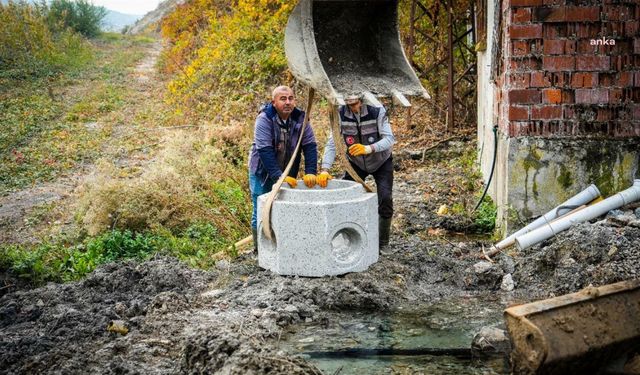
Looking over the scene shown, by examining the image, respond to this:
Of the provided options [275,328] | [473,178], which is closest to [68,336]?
[275,328]

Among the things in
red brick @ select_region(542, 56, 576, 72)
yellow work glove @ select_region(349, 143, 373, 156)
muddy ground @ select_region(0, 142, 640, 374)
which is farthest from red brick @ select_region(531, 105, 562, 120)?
yellow work glove @ select_region(349, 143, 373, 156)

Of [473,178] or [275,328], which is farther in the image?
[473,178]

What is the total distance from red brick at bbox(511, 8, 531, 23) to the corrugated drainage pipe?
6.08 ft

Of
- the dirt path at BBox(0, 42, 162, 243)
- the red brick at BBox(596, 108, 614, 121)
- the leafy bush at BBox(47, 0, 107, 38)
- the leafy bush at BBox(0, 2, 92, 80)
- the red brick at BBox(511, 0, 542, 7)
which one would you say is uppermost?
the leafy bush at BBox(47, 0, 107, 38)

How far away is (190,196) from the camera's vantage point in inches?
322

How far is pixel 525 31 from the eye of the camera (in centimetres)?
673

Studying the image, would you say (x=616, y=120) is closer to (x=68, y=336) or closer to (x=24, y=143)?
(x=68, y=336)

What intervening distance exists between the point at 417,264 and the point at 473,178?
12.1ft

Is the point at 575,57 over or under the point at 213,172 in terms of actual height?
over

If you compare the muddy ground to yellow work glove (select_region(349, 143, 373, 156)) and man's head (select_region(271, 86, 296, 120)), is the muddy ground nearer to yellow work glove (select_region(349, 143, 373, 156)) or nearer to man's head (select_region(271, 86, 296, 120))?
yellow work glove (select_region(349, 143, 373, 156))

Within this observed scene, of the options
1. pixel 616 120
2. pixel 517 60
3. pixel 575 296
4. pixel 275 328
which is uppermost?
pixel 517 60

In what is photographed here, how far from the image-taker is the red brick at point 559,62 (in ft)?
22.0

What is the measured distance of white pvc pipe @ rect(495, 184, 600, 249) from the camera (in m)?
6.74

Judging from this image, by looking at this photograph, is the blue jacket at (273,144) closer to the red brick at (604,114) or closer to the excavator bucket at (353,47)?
the excavator bucket at (353,47)
